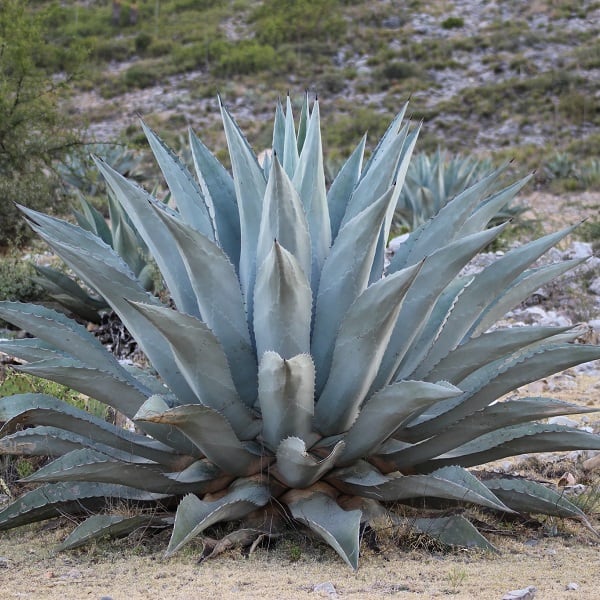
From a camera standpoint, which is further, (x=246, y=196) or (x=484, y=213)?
(x=484, y=213)

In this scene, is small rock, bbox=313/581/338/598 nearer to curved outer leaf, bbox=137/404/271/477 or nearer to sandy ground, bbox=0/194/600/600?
sandy ground, bbox=0/194/600/600

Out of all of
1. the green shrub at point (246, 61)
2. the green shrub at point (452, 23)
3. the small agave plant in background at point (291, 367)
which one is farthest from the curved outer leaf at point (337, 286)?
the green shrub at point (452, 23)

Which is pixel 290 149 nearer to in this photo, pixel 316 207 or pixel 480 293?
pixel 316 207

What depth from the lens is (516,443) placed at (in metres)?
2.89

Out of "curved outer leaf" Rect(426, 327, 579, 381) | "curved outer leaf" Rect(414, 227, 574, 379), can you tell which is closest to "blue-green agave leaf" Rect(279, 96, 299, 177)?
"curved outer leaf" Rect(414, 227, 574, 379)

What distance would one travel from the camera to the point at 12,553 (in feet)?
9.14

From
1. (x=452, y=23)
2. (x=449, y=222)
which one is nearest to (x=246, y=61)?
(x=452, y=23)

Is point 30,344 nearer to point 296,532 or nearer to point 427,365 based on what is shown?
point 296,532

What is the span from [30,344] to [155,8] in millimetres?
46371

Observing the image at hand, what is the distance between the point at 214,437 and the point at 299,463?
269mm

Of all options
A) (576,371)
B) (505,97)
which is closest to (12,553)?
(576,371)

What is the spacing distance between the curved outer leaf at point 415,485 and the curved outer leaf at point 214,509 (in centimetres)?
25

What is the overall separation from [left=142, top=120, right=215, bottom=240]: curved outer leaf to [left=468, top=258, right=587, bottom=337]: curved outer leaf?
3.35ft

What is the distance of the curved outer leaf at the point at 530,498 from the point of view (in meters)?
2.88
